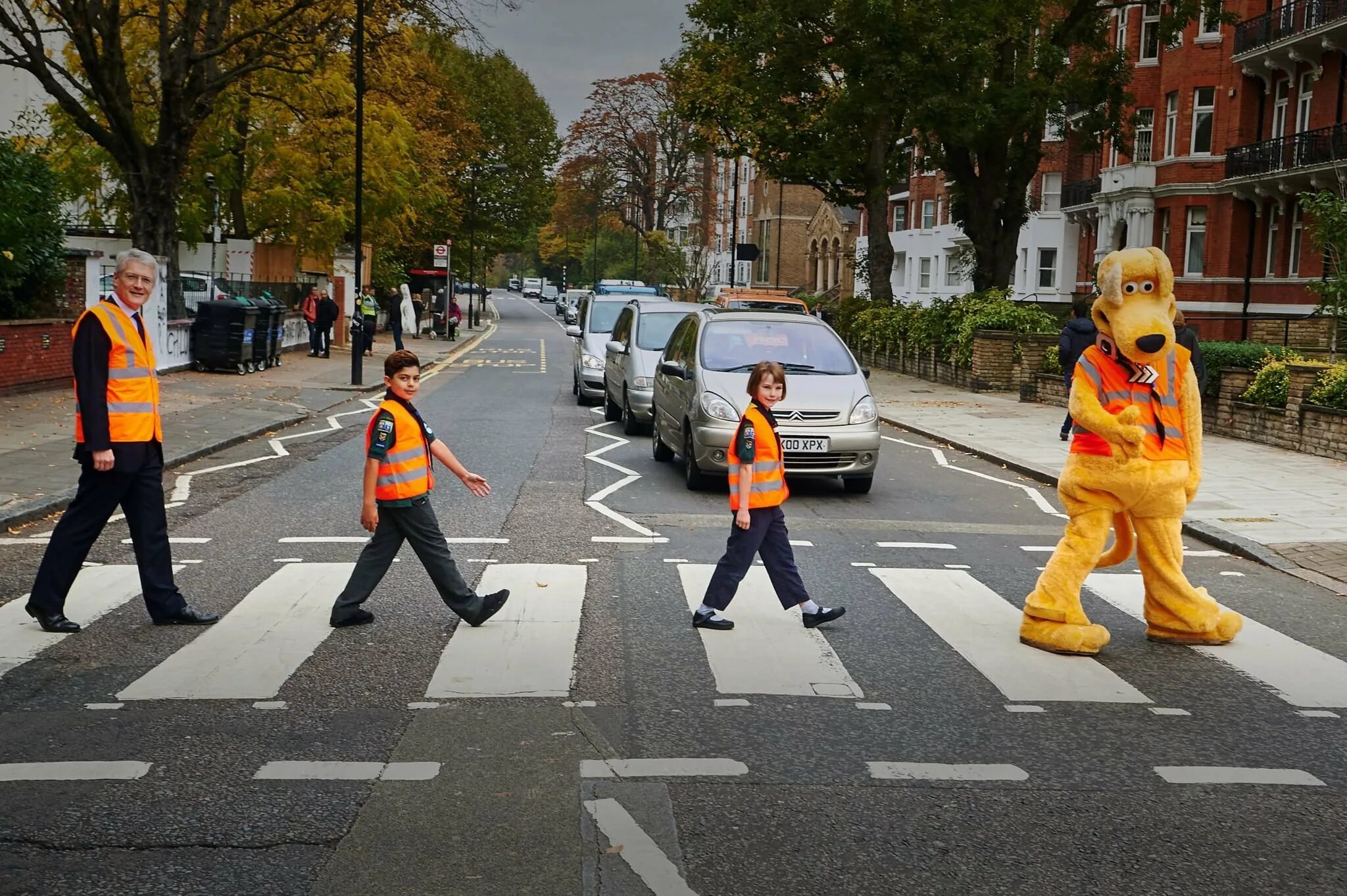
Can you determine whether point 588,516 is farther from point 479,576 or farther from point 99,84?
point 99,84

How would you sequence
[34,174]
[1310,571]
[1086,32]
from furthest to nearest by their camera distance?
[1086,32], [34,174], [1310,571]

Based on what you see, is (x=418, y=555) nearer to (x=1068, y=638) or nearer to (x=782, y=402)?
(x=1068, y=638)

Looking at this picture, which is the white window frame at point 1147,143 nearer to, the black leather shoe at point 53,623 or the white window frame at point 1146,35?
the white window frame at point 1146,35

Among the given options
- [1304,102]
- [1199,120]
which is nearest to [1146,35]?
[1199,120]

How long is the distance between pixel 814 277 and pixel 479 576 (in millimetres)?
76510

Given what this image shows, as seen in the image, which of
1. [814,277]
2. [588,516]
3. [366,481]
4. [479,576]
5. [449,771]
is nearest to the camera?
[449,771]

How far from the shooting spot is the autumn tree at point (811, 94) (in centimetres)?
3462

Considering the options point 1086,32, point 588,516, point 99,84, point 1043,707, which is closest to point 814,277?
point 1086,32

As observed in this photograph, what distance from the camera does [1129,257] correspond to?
24.2 ft

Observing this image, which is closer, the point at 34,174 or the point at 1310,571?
the point at 1310,571

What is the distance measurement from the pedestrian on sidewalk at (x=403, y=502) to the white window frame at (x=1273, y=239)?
35863 millimetres

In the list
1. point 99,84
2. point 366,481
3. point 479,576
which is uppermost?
point 99,84

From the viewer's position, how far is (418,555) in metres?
7.47

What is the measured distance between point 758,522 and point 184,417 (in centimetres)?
1366
